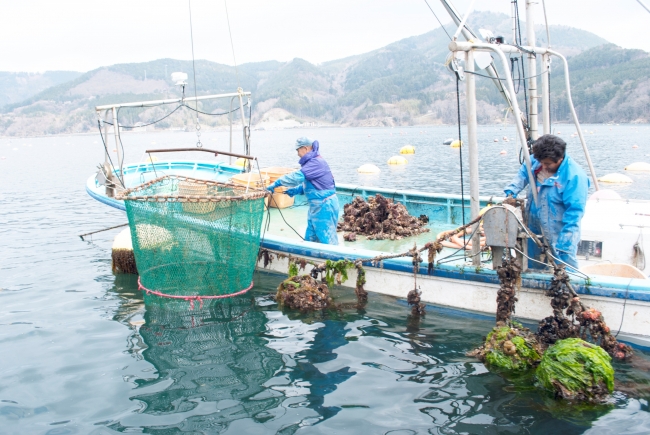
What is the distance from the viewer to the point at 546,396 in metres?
5.21

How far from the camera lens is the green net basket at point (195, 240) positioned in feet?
23.5

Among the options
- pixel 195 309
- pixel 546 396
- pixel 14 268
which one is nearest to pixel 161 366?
pixel 195 309

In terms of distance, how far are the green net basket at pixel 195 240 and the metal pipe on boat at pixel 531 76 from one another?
3.87m

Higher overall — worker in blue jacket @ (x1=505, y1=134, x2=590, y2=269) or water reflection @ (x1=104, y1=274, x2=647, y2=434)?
worker in blue jacket @ (x1=505, y1=134, x2=590, y2=269)

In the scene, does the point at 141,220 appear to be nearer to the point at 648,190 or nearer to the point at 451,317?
the point at 451,317

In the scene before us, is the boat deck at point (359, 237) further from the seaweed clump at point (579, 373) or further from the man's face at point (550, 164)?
the seaweed clump at point (579, 373)

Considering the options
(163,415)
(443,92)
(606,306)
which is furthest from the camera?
(443,92)

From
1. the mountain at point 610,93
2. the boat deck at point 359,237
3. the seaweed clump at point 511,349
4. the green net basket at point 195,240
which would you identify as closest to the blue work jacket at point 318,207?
the boat deck at point 359,237

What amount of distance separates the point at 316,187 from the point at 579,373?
464cm

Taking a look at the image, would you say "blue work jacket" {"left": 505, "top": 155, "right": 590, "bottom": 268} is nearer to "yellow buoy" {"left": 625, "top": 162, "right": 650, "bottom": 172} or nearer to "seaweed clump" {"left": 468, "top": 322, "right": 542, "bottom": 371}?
"seaweed clump" {"left": 468, "top": 322, "right": 542, "bottom": 371}

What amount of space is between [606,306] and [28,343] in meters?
7.17

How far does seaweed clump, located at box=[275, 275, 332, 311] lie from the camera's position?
7773 mm

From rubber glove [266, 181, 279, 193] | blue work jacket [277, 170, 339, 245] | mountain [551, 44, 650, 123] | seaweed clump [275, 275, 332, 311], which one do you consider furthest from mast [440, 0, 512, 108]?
mountain [551, 44, 650, 123]

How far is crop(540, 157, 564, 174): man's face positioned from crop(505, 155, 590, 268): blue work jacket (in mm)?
44
